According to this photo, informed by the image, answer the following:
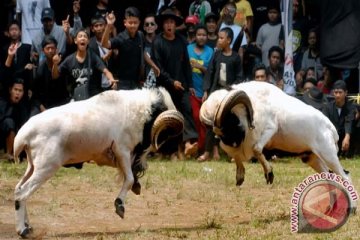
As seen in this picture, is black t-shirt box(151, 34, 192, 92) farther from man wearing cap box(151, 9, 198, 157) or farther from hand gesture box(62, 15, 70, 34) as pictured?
hand gesture box(62, 15, 70, 34)

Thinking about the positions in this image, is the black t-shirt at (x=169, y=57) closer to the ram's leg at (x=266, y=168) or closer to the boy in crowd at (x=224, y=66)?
the boy in crowd at (x=224, y=66)

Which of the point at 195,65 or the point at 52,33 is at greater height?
the point at 52,33

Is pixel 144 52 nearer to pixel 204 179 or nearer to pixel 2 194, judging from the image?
pixel 204 179

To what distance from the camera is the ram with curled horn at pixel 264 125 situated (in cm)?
1155

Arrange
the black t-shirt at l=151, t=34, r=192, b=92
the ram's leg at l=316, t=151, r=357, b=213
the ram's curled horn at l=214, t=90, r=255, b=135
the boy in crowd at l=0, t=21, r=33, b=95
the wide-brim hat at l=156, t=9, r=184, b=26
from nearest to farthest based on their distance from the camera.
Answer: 1. the ram's curled horn at l=214, t=90, r=255, b=135
2. the ram's leg at l=316, t=151, r=357, b=213
3. the wide-brim hat at l=156, t=9, r=184, b=26
4. the black t-shirt at l=151, t=34, r=192, b=92
5. the boy in crowd at l=0, t=21, r=33, b=95

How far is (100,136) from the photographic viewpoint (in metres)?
11.1

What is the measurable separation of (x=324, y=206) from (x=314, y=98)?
614cm

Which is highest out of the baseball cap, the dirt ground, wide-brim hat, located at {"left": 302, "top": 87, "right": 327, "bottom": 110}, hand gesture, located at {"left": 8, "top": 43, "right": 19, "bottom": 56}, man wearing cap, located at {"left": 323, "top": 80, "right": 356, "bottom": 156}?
the baseball cap

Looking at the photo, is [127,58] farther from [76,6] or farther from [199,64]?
[76,6]

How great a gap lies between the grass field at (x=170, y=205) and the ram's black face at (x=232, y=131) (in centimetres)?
84

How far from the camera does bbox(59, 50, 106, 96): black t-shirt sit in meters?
15.3

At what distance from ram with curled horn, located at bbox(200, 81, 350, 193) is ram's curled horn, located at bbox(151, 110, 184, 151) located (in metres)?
0.36

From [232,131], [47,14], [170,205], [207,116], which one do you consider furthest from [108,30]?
[232,131]

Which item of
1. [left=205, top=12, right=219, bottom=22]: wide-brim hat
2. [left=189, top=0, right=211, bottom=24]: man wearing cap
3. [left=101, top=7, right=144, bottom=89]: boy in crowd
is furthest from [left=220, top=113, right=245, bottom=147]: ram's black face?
[left=189, top=0, right=211, bottom=24]: man wearing cap
